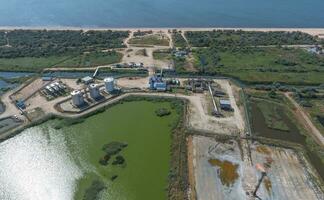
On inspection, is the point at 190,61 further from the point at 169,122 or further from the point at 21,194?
the point at 21,194

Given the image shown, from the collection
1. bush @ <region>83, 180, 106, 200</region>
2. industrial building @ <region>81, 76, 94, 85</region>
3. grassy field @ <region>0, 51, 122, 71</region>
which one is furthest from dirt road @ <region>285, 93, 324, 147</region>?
grassy field @ <region>0, 51, 122, 71</region>

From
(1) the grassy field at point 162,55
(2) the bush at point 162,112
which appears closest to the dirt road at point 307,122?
(2) the bush at point 162,112

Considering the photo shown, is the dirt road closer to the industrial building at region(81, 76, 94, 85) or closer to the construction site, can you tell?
the construction site

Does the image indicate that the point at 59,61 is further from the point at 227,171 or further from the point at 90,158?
the point at 227,171

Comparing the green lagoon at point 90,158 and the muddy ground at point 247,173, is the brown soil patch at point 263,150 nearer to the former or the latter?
the muddy ground at point 247,173

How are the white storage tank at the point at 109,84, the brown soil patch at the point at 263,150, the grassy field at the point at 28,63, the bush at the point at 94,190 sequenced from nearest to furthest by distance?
the bush at the point at 94,190, the brown soil patch at the point at 263,150, the white storage tank at the point at 109,84, the grassy field at the point at 28,63

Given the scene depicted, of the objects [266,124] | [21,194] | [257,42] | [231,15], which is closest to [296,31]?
[257,42]

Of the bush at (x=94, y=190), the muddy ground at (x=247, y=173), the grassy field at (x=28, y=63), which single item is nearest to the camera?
the bush at (x=94, y=190)
